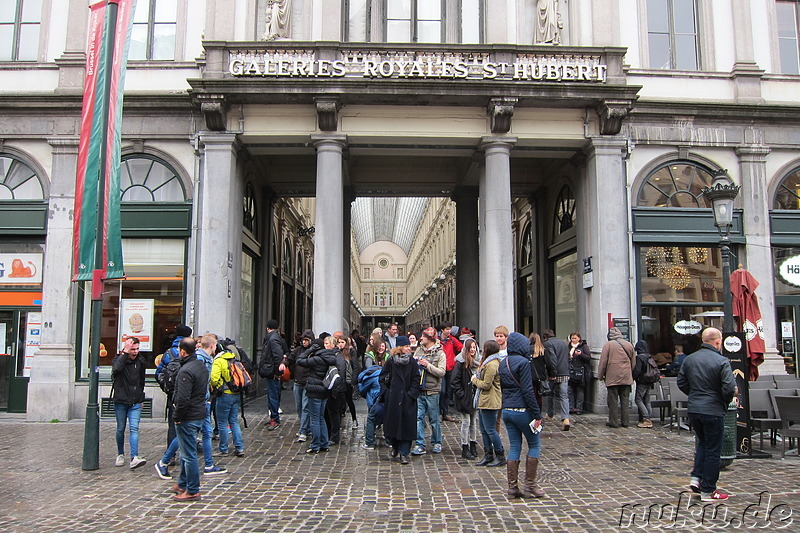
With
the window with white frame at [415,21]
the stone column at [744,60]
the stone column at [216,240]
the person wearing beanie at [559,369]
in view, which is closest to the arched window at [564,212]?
the stone column at [744,60]

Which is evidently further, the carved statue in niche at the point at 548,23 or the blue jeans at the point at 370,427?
the carved statue in niche at the point at 548,23

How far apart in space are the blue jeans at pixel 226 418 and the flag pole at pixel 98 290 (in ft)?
Result: 5.44

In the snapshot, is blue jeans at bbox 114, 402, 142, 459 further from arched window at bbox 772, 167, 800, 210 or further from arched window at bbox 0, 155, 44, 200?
arched window at bbox 772, 167, 800, 210

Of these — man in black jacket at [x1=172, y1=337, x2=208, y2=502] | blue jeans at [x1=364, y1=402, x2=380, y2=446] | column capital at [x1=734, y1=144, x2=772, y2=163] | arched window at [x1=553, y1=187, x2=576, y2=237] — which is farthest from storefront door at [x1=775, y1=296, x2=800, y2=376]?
man in black jacket at [x1=172, y1=337, x2=208, y2=502]

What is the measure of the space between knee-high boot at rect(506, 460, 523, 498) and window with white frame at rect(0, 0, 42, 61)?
14.9 metres

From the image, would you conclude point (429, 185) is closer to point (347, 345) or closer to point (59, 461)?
point (347, 345)

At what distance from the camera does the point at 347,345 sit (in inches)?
441

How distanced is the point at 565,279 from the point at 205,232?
958cm

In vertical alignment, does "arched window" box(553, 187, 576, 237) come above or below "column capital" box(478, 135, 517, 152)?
below

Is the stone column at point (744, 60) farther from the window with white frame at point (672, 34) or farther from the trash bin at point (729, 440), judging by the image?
the trash bin at point (729, 440)

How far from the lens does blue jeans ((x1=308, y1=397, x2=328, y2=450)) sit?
9680mm

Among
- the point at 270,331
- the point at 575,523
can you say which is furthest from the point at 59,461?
the point at 575,523

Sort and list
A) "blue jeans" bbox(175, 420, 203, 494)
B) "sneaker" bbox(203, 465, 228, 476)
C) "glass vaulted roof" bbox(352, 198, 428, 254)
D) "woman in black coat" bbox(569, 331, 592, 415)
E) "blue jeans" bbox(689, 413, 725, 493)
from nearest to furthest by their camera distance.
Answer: "blue jeans" bbox(689, 413, 725, 493) < "blue jeans" bbox(175, 420, 203, 494) < "sneaker" bbox(203, 465, 228, 476) < "woman in black coat" bbox(569, 331, 592, 415) < "glass vaulted roof" bbox(352, 198, 428, 254)

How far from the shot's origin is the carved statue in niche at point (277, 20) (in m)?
14.7
